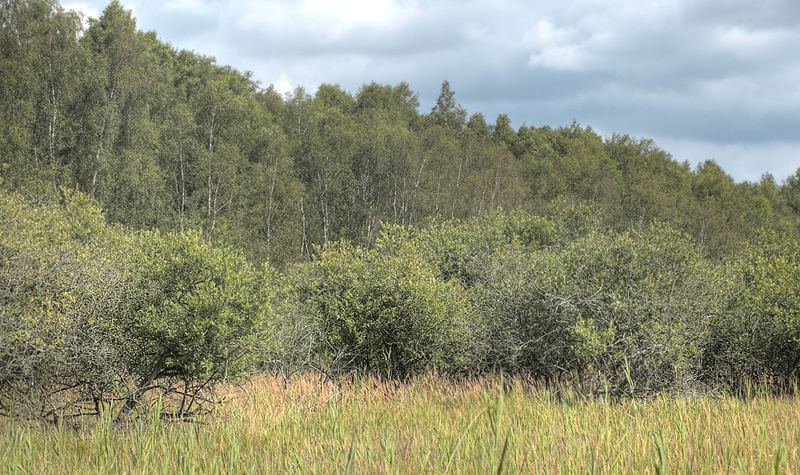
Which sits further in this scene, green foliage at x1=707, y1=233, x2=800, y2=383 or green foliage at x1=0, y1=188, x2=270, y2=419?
green foliage at x1=707, y1=233, x2=800, y2=383

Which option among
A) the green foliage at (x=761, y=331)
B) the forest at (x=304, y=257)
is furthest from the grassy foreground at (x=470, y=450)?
the green foliage at (x=761, y=331)

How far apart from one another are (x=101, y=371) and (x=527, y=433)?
448 inches

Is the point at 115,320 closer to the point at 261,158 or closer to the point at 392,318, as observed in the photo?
the point at 392,318

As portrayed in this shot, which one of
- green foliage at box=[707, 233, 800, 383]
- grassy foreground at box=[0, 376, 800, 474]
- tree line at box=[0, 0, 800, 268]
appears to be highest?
tree line at box=[0, 0, 800, 268]

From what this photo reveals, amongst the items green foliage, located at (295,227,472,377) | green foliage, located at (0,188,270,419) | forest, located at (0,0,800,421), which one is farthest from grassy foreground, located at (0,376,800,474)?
green foliage, located at (295,227,472,377)

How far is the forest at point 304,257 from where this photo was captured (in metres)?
12.9

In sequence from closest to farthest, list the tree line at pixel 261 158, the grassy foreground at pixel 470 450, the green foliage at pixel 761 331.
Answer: the grassy foreground at pixel 470 450, the green foliage at pixel 761 331, the tree line at pixel 261 158

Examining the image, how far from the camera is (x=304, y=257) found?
51062 mm

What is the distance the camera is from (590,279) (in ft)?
50.3

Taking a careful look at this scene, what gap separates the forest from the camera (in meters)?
12.9

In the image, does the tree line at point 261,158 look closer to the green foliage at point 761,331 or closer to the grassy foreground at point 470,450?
the green foliage at point 761,331

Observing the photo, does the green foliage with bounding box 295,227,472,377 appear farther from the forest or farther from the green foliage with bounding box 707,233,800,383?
the green foliage with bounding box 707,233,800,383

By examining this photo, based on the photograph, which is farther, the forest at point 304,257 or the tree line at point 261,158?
the tree line at point 261,158

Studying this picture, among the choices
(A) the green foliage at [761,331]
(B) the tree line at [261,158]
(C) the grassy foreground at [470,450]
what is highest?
(B) the tree line at [261,158]
